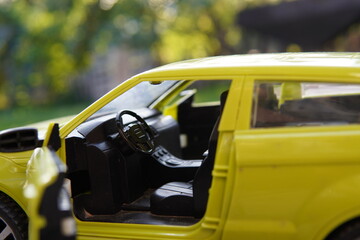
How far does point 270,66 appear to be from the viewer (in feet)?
9.77

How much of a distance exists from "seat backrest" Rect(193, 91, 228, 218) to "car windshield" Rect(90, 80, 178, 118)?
2.03 feet

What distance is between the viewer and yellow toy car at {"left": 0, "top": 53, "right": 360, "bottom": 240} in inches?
106

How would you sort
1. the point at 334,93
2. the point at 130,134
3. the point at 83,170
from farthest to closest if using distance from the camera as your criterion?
the point at 130,134 < the point at 83,170 < the point at 334,93

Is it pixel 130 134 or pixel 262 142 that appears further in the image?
pixel 130 134

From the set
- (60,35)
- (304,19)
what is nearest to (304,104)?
(304,19)

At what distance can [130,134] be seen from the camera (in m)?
4.02

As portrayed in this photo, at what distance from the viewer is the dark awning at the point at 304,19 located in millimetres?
14078

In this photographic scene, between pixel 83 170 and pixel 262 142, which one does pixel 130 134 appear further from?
pixel 262 142

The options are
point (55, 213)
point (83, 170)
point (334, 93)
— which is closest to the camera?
point (55, 213)

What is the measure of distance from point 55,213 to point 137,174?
1.53m

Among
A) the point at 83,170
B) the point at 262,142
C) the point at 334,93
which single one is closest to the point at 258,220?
the point at 262,142

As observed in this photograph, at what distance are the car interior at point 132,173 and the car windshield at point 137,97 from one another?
0.22ft

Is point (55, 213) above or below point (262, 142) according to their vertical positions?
below

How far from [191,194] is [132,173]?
0.64m
